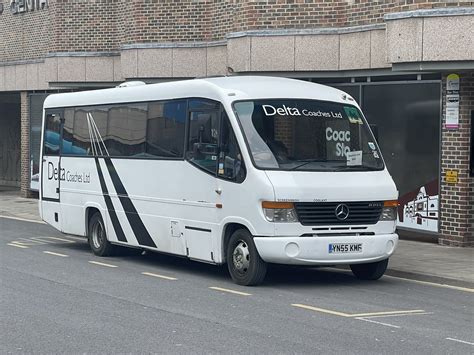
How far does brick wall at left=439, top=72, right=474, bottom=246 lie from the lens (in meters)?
16.9

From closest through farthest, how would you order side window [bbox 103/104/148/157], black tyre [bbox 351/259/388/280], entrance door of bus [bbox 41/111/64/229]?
1. black tyre [bbox 351/259/388/280]
2. side window [bbox 103/104/148/157]
3. entrance door of bus [bbox 41/111/64/229]

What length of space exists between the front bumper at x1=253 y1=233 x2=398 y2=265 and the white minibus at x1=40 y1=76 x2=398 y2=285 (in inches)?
0.5

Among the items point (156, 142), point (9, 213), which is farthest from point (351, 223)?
point (9, 213)

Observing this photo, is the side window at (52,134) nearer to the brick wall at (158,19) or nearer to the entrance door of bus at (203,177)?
the brick wall at (158,19)

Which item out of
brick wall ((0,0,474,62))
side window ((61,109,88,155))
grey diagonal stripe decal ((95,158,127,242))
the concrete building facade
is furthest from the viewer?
brick wall ((0,0,474,62))

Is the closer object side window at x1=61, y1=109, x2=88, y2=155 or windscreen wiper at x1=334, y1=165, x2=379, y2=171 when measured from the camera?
windscreen wiper at x1=334, y1=165, x2=379, y2=171

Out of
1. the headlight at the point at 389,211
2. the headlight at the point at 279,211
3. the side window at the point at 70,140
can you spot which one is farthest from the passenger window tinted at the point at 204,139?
the side window at the point at 70,140

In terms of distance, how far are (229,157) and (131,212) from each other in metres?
3.01

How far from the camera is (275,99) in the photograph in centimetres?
1330

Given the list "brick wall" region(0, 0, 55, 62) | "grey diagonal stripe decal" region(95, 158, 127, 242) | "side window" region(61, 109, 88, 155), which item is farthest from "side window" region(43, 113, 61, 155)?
"brick wall" region(0, 0, 55, 62)

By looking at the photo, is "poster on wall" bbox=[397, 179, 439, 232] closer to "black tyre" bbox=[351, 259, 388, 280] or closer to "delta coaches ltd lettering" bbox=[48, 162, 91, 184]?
"black tyre" bbox=[351, 259, 388, 280]

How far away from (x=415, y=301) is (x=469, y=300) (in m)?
0.74

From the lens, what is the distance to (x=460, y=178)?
17.1 meters

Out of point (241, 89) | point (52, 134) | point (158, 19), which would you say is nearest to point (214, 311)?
point (241, 89)
